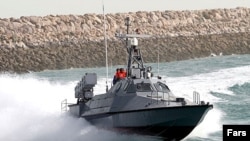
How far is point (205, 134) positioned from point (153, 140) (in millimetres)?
3411

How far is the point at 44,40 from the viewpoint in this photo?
9975cm

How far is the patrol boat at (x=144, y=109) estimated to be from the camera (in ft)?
84.1

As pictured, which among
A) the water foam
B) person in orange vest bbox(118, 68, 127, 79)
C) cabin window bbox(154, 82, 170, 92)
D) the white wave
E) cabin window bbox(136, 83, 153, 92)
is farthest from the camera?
the water foam

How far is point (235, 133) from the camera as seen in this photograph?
18188 mm

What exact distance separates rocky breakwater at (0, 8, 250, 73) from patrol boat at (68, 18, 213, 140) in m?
58.1

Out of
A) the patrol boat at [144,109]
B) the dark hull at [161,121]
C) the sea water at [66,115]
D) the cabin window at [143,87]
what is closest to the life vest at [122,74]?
the patrol boat at [144,109]

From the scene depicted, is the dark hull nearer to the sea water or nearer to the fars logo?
the sea water

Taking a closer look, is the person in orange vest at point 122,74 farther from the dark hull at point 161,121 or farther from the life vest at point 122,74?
the dark hull at point 161,121

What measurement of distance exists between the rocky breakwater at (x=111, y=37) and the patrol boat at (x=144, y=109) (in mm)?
58081

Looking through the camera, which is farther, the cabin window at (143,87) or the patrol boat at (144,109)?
the cabin window at (143,87)

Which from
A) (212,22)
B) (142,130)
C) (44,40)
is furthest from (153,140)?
(212,22)

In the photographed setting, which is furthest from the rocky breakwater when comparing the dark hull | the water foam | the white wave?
the dark hull

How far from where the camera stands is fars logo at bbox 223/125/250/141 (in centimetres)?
1800

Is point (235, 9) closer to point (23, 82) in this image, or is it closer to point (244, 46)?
point (244, 46)
